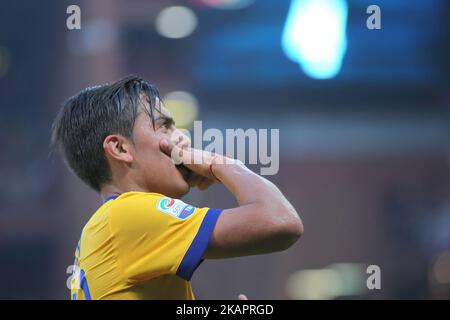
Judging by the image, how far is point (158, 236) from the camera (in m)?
1.87

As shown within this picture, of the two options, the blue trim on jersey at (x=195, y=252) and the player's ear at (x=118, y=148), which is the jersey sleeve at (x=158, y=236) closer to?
the blue trim on jersey at (x=195, y=252)

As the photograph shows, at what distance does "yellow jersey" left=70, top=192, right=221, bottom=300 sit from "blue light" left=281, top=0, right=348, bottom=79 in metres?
5.79

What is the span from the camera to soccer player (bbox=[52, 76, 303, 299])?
1841 millimetres

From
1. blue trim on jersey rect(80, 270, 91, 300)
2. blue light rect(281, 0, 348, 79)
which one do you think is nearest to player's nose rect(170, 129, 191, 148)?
blue trim on jersey rect(80, 270, 91, 300)

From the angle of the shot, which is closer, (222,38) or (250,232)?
(250,232)

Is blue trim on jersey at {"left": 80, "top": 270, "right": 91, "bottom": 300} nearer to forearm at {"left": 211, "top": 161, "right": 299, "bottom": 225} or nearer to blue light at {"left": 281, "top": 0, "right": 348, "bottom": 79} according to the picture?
forearm at {"left": 211, "top": 161, "right": 299, "bottom": 225}

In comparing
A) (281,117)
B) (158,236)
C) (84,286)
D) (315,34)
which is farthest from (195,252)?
(281,117)

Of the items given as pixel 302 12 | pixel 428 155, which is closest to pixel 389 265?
pixel 428 155

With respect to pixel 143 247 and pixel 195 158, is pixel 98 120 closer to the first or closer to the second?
pixel 195 158

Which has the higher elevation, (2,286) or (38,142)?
(38,142)

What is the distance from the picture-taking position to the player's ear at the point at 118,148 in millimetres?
2082

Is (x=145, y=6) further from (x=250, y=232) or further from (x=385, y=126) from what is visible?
(x=250, y=232)
